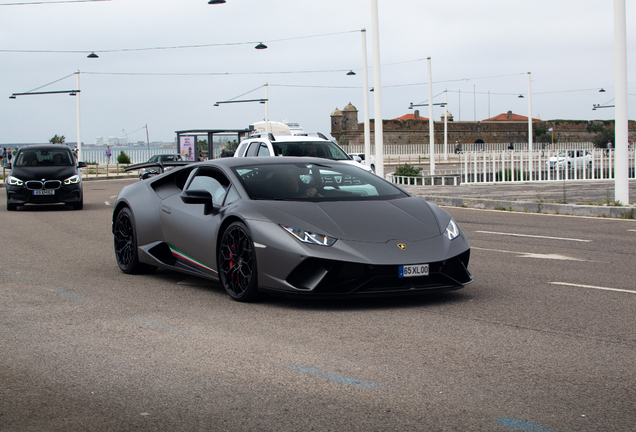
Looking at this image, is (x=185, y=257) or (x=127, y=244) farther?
(x=127, y=244)

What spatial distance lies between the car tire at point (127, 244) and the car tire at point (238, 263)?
1.77 meters

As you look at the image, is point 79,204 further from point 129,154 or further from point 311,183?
point 129,154

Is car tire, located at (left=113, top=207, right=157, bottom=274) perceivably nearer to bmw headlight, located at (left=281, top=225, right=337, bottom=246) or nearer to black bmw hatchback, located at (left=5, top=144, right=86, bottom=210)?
bmw headlight, located at (left=281, top=225, right=337, bottom=246)

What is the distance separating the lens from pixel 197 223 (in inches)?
281

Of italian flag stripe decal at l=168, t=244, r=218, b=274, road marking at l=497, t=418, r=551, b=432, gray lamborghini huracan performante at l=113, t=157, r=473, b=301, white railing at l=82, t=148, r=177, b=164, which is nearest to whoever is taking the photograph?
road marking at l=497, t=418, r=551, b=432

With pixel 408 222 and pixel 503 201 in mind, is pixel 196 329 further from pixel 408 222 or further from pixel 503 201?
pixel 503 201

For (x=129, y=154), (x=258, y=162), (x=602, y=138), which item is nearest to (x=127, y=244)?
(x=258, y=162)

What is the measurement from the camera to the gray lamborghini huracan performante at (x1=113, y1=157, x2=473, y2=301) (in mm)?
5953

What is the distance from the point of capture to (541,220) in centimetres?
1451

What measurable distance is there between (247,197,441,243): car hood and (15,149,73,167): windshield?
1483cm

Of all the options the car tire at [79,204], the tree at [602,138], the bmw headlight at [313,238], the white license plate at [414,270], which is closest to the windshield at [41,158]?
the car tire at [79,204]

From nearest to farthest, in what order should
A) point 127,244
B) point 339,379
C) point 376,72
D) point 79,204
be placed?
point 339,379
point 127,244
point 79,204
point 376,72

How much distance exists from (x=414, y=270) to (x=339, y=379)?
77.5 inches

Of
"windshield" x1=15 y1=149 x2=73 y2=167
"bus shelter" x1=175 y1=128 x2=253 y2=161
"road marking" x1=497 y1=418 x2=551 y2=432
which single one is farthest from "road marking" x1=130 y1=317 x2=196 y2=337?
"bus shelter" x1=175 y1=128 x2=253 y2=161
